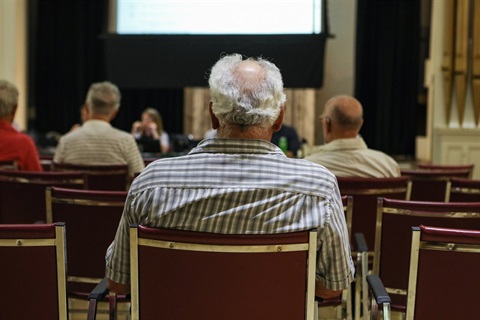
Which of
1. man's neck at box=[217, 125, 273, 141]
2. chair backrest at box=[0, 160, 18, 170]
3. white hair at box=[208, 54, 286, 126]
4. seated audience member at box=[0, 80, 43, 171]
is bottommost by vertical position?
chair backrest at box=[0, 160, 18, 170]

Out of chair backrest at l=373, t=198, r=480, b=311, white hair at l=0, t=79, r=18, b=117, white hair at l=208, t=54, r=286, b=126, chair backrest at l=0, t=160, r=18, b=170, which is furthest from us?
white hair at l=0, t=79, r=18, b=117

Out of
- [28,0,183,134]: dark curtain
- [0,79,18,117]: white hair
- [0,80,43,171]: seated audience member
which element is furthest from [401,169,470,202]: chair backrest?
[28,0,183,134]: dark curtain

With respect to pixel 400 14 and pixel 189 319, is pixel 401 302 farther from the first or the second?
pixel 400 14

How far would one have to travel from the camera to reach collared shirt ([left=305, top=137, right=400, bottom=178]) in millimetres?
3803

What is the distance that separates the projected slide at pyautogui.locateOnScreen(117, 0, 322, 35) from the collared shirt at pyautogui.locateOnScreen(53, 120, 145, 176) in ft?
16.5

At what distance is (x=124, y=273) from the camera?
6.96 feet

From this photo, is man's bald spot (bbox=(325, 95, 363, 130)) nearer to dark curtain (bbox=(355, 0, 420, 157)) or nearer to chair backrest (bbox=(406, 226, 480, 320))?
chair backrest (bbox=(406, 226, 480, 320))

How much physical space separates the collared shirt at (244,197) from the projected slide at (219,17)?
7651 millimetres

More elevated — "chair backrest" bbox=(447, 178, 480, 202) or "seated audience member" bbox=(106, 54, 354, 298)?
"seated audience member" bbox=(106, 54, 354, 298)

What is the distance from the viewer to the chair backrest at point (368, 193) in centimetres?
337

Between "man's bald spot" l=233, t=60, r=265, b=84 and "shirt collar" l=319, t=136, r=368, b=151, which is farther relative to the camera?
"shirt collar" l=319, t=136, r=368, b=151

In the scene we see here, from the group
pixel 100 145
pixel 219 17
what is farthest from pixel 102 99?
pixel 219 17

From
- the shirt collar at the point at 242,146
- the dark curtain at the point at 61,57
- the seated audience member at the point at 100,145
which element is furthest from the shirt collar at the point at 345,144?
the dark curtain at the point at 61,57

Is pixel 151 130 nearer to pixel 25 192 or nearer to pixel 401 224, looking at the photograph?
pixel 25 192
